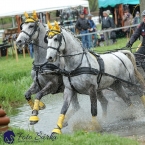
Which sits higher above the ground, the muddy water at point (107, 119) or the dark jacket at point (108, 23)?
the muddy water at point (107, 119)

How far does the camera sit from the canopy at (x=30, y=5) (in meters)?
27.5

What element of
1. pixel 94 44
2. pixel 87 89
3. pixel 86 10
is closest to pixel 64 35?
pixel 87 89

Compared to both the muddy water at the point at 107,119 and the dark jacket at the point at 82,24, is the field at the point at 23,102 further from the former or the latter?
the dark jacket at the point at 82,24

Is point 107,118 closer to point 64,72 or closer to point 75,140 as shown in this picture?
point 64,72

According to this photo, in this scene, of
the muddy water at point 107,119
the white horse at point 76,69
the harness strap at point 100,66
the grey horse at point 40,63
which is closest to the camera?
the white horse at point 76,69

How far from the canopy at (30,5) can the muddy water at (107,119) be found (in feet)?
48.4

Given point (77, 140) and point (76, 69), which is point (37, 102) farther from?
point (77, 140)

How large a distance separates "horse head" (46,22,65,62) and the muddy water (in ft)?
4.61

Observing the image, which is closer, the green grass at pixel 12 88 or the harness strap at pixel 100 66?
the harness strap at pixel 100 66

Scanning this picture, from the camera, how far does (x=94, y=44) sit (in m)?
25.7

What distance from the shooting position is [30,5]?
92.0ft

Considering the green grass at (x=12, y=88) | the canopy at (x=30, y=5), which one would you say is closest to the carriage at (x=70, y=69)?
the green grass at (x=12, y=88)

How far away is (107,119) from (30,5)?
1795 centimetres

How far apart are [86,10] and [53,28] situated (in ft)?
74.9
